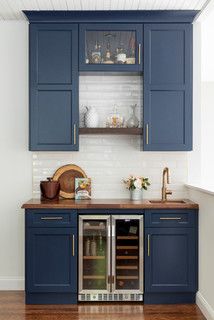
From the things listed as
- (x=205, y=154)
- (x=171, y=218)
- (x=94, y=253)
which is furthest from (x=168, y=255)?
(x=205, y=154)

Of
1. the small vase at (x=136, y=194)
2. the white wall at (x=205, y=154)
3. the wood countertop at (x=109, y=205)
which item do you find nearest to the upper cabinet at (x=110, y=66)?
the white wall at (x=205, y=154)

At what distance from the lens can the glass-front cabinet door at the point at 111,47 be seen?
14.3ft

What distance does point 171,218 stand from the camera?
4.13 meters

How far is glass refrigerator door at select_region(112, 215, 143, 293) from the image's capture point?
13.5 ft

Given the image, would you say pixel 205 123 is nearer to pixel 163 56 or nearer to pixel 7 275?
pixel 163 56

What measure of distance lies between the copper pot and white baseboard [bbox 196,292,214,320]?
175 centimetres

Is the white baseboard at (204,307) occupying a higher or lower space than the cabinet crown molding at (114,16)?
lower

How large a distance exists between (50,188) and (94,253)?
2.74ft

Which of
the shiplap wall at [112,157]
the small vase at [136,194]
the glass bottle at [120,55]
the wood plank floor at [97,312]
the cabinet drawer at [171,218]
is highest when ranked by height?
the glass bottle at [120,55]

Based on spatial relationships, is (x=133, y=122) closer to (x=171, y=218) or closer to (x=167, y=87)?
(x=167, y=87)

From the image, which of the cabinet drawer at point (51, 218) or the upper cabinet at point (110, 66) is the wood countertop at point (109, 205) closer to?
the cabinet drawer at point (51, 218)

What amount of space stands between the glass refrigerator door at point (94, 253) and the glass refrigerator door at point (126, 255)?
0.26 ft

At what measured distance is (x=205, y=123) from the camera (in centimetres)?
561

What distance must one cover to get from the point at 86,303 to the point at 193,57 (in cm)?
281
